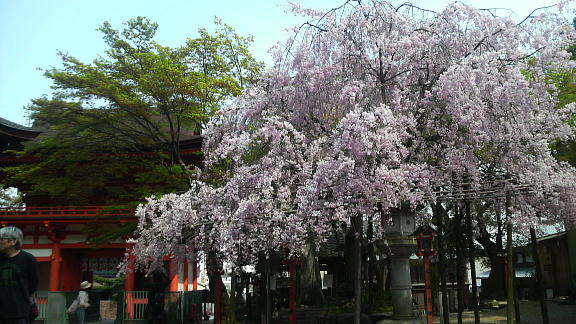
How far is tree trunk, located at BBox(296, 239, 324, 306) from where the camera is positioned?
2688 cm

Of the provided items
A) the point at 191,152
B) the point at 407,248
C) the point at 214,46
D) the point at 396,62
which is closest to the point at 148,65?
the point at 214,46

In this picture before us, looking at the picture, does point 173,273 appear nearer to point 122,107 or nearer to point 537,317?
point 122,107

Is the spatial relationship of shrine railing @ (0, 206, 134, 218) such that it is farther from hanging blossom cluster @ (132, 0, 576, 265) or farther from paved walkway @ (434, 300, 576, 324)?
paved walkway @ (434, 300, 576, 324)

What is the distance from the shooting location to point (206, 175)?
18.1 m

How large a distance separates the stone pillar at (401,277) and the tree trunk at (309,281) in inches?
443

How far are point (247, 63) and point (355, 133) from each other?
39.3 feet

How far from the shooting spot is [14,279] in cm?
534

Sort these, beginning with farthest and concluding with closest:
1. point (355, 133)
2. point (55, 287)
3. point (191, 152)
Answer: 1. point (55, 287)
2. point (191, 152)
3. point (355, 133)

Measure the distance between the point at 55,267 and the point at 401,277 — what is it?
68.9ft

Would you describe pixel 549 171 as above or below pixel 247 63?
below

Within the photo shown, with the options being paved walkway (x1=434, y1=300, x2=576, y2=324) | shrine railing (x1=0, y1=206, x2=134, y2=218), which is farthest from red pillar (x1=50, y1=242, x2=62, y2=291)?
paved walkway (x1=434, y1=300, x2=576, y2=324)

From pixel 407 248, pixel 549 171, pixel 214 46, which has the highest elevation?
pixel 214 46

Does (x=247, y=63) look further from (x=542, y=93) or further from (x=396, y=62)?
(x=542, y=93)

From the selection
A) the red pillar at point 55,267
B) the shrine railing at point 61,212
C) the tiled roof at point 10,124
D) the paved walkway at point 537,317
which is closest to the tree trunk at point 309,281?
the paved walkway at point 537,317
